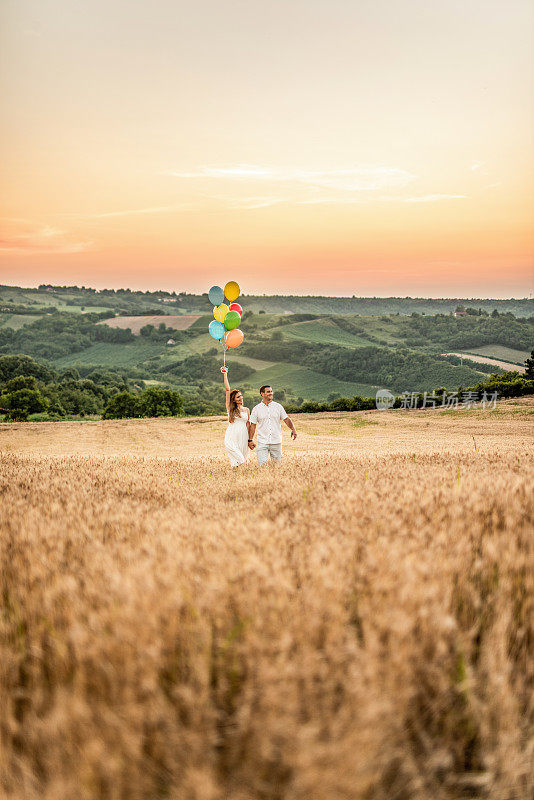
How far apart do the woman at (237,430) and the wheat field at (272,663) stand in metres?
7.07

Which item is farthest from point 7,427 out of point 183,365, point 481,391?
point 183,365

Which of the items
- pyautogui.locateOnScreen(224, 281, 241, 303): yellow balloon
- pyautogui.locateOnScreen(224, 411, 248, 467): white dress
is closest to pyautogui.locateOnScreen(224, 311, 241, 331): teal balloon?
pyautogui.locateOnScreen(224, 281, 241, 303): yellow balloon

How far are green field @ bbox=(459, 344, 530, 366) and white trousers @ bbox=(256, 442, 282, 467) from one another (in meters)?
157

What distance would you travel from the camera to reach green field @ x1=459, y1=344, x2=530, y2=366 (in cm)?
14929

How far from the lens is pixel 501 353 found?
6240 inches

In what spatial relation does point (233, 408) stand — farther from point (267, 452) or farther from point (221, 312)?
point (221, 312)

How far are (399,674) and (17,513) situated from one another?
3.38 metres

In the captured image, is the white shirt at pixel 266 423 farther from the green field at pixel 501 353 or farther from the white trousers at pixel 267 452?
the green field at pixel 501 353

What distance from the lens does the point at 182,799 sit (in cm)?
111

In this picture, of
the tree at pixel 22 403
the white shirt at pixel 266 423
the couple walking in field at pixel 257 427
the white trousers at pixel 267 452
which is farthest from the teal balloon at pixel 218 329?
the tree at pixel 22 403

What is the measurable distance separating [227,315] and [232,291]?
845mm

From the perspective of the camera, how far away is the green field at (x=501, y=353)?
14929cm

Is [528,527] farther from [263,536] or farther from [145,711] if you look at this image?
[145,711]

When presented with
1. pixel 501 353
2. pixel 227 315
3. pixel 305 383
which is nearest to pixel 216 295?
pixel 227 315
